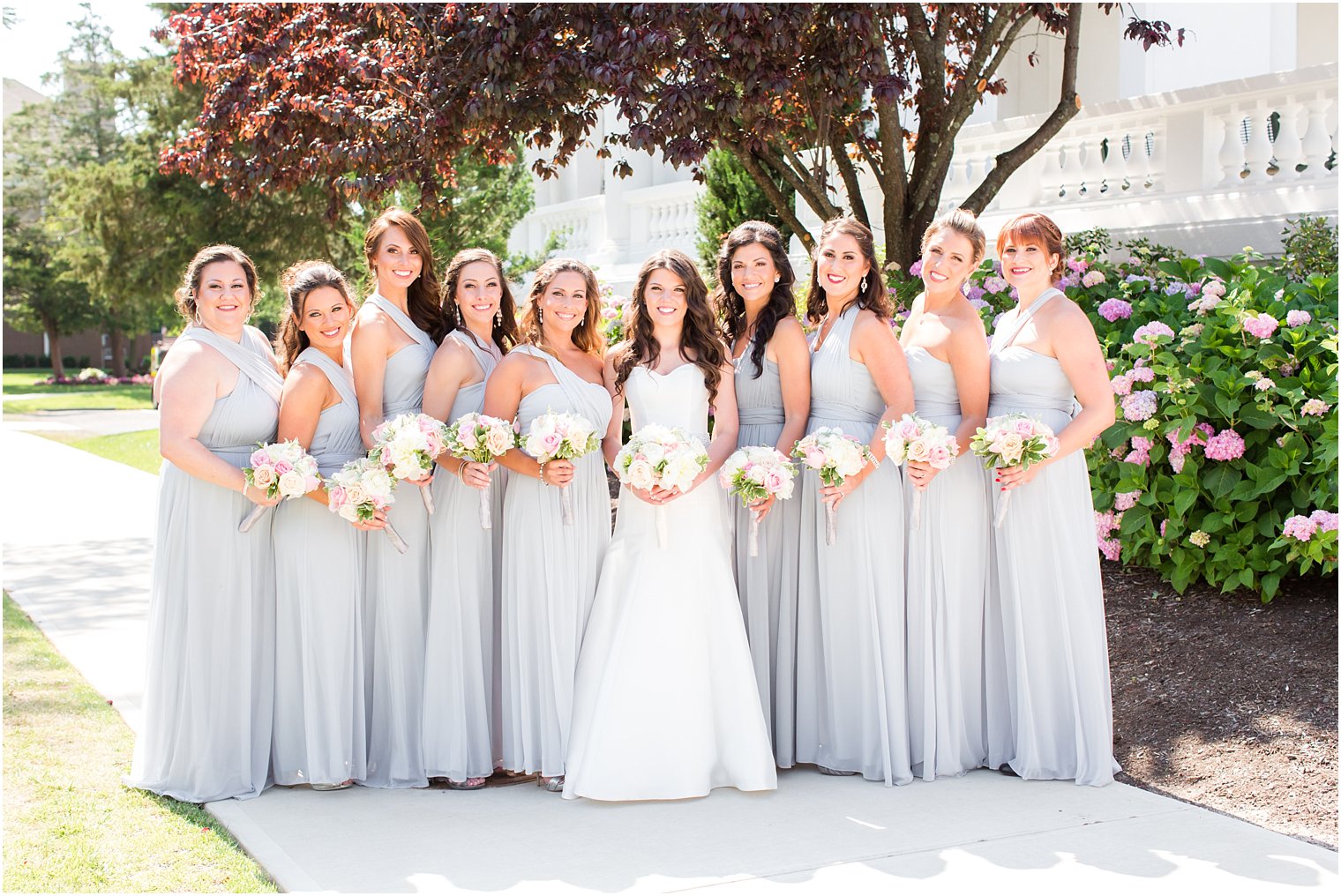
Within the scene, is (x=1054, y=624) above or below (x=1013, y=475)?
below

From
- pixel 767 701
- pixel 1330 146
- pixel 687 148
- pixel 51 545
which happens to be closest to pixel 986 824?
pixel 767 701

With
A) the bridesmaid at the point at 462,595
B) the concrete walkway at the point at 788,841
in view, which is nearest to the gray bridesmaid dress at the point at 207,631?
the concrete walkway at the point at 788,841

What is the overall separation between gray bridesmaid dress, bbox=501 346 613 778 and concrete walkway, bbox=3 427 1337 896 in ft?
0.73

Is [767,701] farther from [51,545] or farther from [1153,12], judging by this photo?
[1153,12]

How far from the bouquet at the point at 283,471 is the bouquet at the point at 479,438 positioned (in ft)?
1.72

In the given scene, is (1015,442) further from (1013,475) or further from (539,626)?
(539,626)

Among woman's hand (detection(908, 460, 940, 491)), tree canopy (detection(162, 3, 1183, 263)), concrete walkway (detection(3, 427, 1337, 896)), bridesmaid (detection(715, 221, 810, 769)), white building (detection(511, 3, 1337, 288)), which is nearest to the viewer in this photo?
concrete walkway (detection(3, 427, 1337, 896))

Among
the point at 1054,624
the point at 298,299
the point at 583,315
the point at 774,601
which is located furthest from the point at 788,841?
the point at 298,299

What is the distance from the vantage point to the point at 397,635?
5426 mm

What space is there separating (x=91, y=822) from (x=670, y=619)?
7.82 ft

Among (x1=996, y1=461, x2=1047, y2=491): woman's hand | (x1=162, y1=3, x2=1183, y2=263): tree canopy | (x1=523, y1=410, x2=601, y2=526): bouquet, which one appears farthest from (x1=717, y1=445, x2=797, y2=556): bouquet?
(x1=162, y1=3, x2=1183, y2=263): tree canopy

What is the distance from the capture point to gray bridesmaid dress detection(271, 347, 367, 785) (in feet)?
17.3

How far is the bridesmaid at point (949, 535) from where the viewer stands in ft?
17.7

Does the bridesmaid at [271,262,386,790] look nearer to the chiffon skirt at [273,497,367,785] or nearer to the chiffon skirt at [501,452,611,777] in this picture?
the chiffon skirt at [273,497,367,785]
